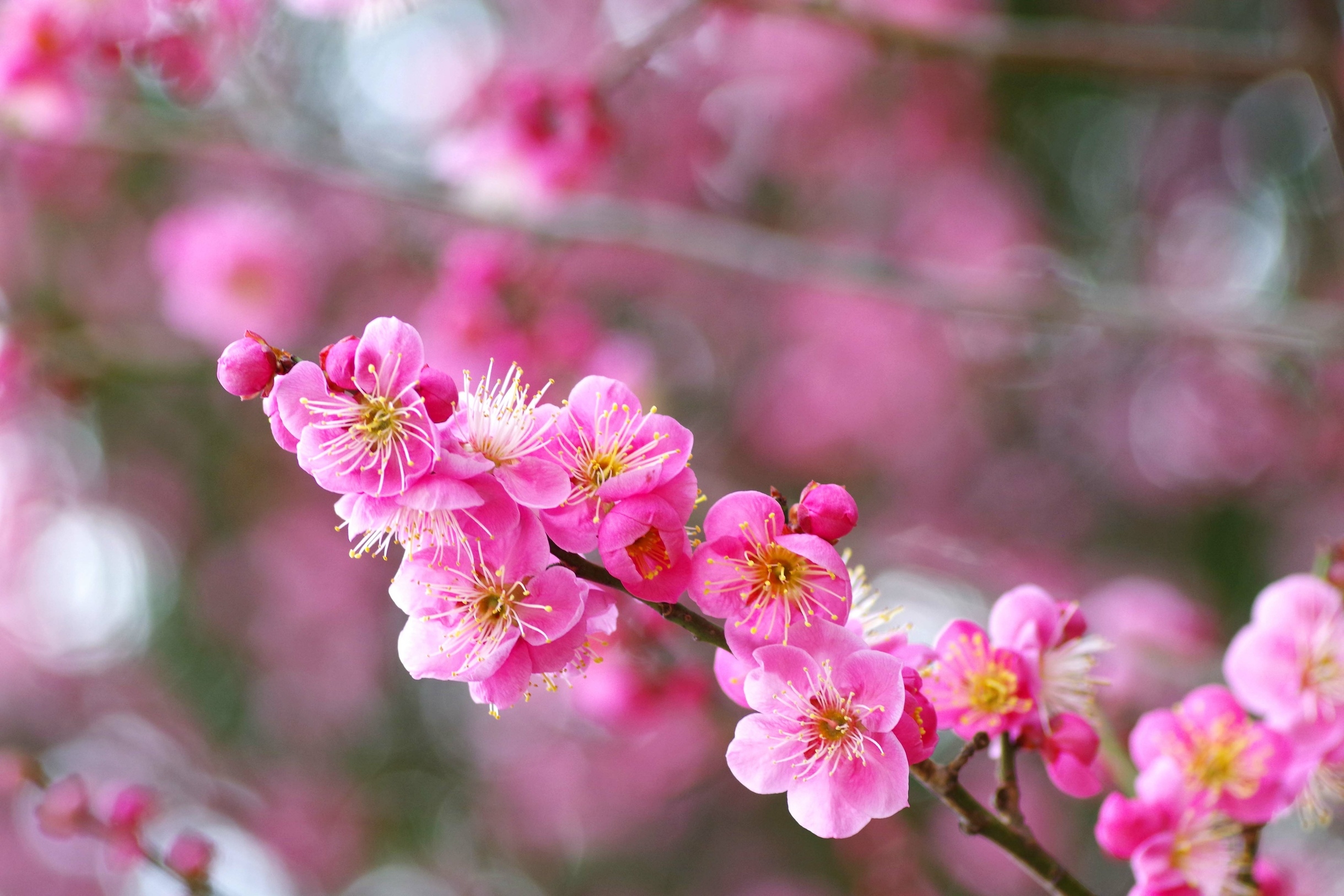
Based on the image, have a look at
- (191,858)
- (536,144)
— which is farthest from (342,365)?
(536,144)

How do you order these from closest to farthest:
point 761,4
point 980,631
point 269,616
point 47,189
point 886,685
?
point 886,685, point 980,631, point 761,4, point 47,189, point 269,616

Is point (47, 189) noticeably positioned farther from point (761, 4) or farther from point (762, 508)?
point (762, 508)

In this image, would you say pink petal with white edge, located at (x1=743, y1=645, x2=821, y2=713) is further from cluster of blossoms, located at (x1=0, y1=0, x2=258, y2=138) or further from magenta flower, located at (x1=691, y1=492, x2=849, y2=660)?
cluster of blossoms, located at (x1=0, y1=0, x2=258, y2=138)

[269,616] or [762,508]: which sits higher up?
[269,616]

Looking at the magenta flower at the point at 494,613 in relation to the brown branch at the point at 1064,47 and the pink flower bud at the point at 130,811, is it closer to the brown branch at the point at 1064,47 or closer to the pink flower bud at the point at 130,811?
the pink flower bud at the point at 130,811

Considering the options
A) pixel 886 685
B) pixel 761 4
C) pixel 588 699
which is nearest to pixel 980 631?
pixel 886 685

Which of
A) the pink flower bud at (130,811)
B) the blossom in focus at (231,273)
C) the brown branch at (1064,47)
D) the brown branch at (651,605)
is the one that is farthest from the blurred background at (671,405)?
the brown branch at (651,605)
